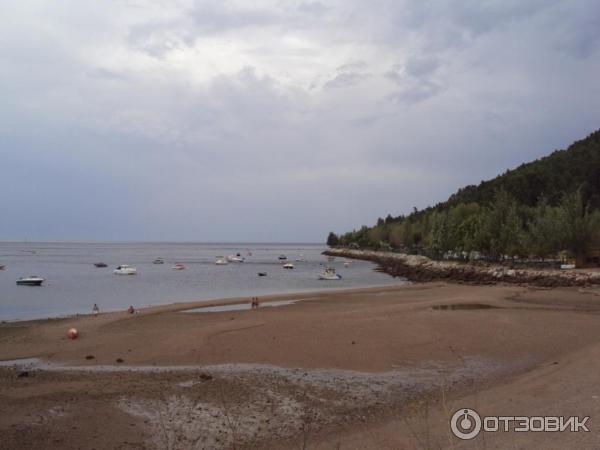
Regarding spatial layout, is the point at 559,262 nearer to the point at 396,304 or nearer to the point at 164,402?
the point at 396,304

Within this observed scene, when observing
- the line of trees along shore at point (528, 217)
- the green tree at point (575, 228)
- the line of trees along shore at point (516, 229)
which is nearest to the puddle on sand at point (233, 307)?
the green tree at point (575, 228)

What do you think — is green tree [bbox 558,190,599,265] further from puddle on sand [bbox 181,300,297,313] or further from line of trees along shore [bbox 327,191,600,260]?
puddle on sand [bbox 181,300,297,313]

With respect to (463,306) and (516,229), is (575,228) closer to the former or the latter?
(516,229)

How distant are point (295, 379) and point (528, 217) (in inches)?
2491

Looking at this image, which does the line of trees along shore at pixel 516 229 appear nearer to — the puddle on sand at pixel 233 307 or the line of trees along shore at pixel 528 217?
the line of trees along shore at pixel 528 217

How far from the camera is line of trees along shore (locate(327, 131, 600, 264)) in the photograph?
54.0 metres

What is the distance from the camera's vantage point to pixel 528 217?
68.9m

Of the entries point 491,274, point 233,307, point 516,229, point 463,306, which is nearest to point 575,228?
point 516,229

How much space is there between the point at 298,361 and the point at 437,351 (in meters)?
4.67

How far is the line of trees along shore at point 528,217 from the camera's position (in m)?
54.0

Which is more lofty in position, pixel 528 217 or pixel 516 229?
pixel 528 217

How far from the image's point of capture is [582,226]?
52.2 metres

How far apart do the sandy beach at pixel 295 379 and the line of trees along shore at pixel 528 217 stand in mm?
31624

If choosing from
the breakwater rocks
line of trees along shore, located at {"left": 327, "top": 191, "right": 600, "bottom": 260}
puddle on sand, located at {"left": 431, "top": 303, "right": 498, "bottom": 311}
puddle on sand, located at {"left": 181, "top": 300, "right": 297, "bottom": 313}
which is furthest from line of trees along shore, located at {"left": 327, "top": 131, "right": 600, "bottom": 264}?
puddle on sand, located at {"left": 181, "top": 300, "right": 297, "bottom": 313}
